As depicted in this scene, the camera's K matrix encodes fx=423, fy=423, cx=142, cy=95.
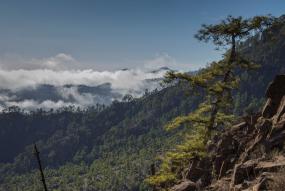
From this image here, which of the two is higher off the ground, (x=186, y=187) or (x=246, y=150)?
(x=246, y=150)

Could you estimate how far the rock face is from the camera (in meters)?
21.5

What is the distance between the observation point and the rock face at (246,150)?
21.5 meters

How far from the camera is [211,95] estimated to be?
3234 cm

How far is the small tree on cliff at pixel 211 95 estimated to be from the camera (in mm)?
29750

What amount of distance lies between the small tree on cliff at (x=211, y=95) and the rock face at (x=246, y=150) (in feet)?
5.11

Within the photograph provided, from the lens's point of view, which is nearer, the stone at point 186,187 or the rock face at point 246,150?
the rock face at point 246,150

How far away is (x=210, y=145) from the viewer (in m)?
35.7

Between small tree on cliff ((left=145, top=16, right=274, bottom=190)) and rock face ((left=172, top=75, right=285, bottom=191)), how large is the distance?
156 centimetres

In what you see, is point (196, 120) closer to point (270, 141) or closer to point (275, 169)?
point (270, 141)

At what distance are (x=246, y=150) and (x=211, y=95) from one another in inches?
235

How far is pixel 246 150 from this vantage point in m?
27.9

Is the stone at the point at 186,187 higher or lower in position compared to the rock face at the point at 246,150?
lower

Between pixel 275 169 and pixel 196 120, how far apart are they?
13.3m

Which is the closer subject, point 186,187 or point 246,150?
point 246,150
